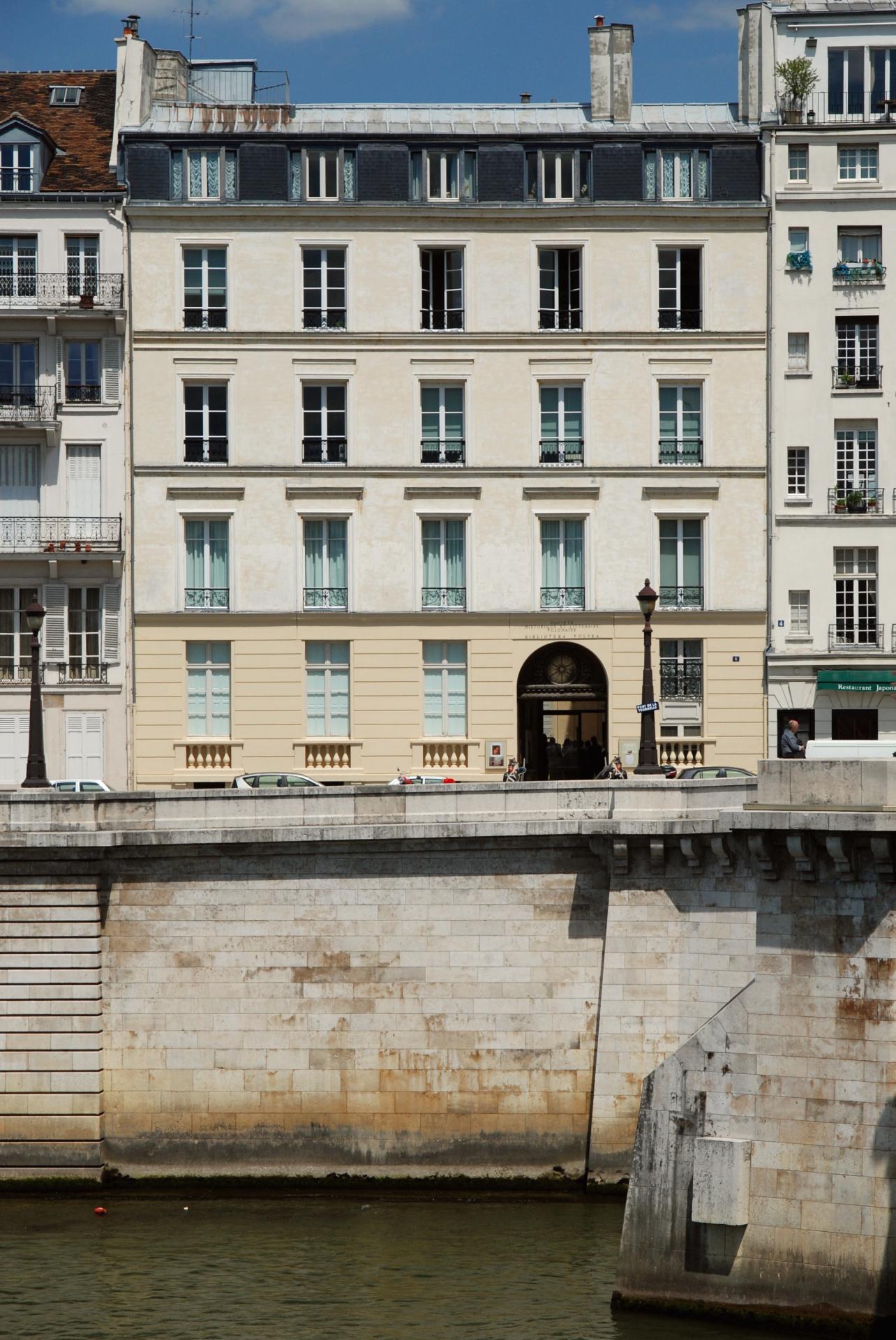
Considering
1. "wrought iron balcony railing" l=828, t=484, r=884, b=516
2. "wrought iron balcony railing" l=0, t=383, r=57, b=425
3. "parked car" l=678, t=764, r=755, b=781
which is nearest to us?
"parked car" l=678, t=764, r=755, b=781

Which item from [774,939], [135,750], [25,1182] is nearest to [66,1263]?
[25,1182]

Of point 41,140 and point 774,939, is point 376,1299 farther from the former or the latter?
point 41,140

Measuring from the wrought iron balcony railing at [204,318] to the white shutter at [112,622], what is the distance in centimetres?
676

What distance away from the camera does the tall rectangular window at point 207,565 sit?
1922 inches

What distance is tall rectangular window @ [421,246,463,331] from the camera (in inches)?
1928

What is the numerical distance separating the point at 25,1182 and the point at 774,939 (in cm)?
1333

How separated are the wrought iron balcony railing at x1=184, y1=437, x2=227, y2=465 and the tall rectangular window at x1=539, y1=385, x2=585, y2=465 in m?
7.98

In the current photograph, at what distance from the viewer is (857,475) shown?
4959cm

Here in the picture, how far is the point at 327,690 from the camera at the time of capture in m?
49.0

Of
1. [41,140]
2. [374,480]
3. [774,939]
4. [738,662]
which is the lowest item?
[774,939]

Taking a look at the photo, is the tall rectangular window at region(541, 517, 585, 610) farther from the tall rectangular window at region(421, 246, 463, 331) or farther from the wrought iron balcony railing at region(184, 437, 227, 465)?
the wrought iron balcony railing at region(184, 437, 227, 465)

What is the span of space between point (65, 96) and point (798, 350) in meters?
21.8

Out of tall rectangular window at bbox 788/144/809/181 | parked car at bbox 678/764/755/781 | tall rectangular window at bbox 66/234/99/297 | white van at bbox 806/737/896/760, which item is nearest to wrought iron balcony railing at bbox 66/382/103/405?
tall rectangular window at bbox 66/234/99/297

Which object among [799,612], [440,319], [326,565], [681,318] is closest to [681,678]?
[799,612]
